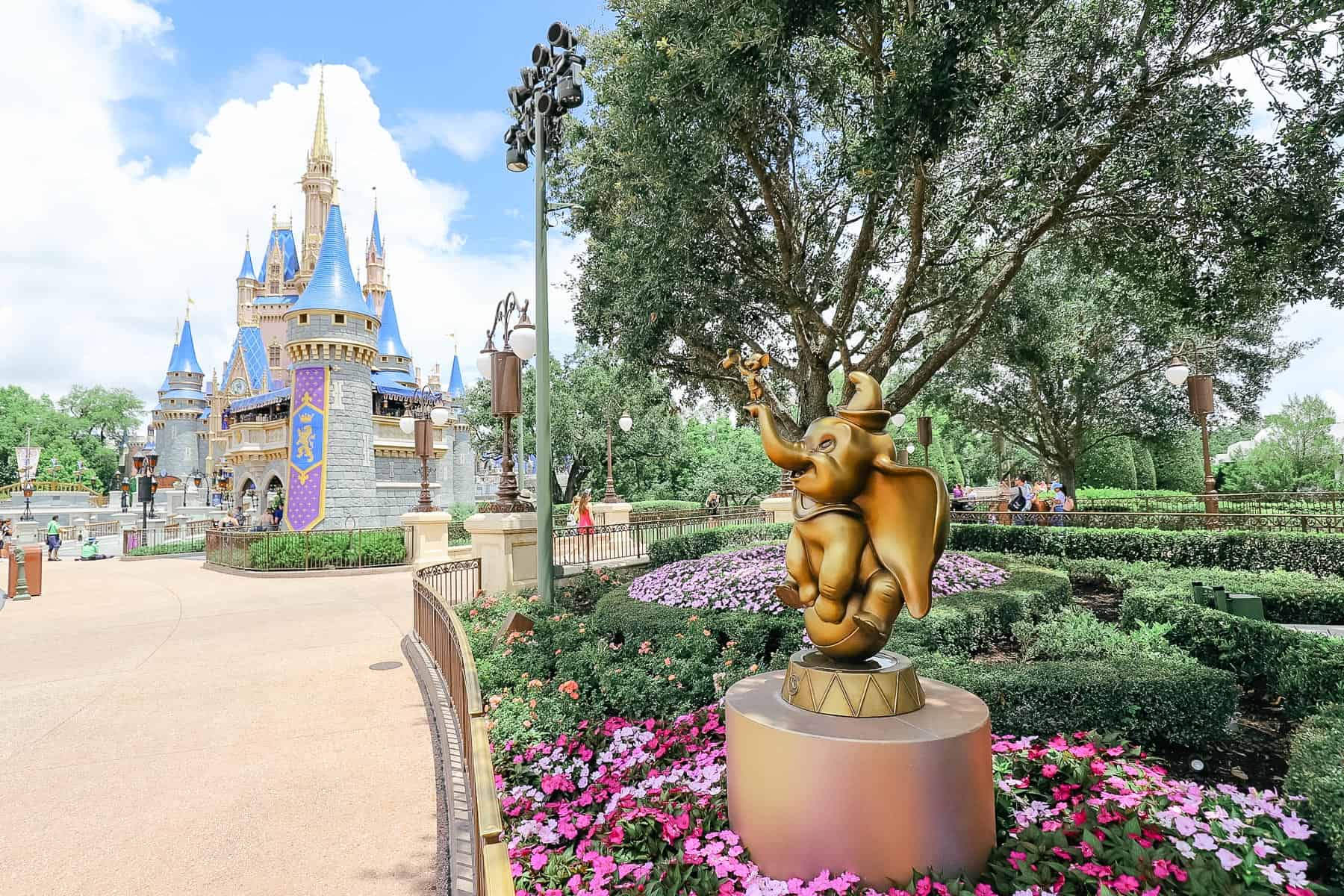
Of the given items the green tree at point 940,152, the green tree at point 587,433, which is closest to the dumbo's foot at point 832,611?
the green tree at point 940,152

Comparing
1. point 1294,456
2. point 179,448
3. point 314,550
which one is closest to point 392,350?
point 179,448

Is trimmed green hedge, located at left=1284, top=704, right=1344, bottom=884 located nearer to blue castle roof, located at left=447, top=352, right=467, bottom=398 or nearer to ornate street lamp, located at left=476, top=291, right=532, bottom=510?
ornate street lamp, located at left=476, top=291, right=532, bottom=510

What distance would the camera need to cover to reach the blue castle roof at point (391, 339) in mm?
47438

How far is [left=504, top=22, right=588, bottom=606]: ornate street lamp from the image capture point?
328 inches

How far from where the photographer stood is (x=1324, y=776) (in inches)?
123

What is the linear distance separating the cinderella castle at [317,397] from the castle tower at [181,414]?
9 centimetres

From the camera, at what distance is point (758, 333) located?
14008 mm

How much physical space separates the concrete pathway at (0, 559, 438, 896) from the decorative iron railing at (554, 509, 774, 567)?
13.0 feet

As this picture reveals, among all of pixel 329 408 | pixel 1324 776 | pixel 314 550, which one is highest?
pixel 329 408

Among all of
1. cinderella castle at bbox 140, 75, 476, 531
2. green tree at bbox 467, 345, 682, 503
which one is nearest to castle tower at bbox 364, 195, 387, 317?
cinderella castle at bbox 140, 75, 476, 531

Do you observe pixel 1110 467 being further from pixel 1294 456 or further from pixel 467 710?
pixel 467 710

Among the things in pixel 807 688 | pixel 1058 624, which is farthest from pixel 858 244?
pixel 807 688

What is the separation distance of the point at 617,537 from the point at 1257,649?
12.7m

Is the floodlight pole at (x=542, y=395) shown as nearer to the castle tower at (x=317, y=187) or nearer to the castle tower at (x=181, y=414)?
the castle tower at (x=317, y=187)
